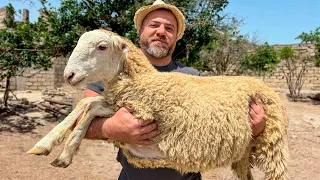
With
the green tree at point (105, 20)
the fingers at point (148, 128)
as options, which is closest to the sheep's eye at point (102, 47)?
the fingers at point (148, 128)

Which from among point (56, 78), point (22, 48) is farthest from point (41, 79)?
point (22, 48)

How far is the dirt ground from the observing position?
5105 mm

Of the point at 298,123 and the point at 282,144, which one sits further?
the point at 298,123

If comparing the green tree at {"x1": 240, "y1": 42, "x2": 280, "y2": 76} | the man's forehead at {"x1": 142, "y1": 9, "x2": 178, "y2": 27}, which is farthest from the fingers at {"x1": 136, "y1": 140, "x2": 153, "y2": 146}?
the green tree at {"x1": 240, "y1": 42, "x2": 280, "y2": 76}

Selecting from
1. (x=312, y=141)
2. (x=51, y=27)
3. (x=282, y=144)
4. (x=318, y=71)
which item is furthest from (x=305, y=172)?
(x=318, y=71)

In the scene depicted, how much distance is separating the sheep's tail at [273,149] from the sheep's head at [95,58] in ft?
2.85

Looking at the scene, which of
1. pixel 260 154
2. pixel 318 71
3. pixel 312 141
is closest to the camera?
pixel 260 154

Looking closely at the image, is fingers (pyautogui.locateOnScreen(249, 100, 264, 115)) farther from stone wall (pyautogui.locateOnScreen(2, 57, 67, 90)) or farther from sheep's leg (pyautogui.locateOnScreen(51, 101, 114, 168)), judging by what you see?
stone wall (pyautogui.locateOnScreen(2, 57, 67, 90))

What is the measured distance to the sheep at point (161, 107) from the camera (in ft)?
4.56

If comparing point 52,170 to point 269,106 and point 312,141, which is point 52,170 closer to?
point 269,106

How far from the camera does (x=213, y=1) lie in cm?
823

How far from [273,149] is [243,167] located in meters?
0.22

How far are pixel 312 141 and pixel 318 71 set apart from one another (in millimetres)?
11528

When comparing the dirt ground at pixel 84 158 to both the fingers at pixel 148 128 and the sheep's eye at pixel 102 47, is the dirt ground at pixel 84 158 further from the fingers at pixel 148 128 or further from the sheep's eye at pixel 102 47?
the sheep's eye at pixel 102 47
